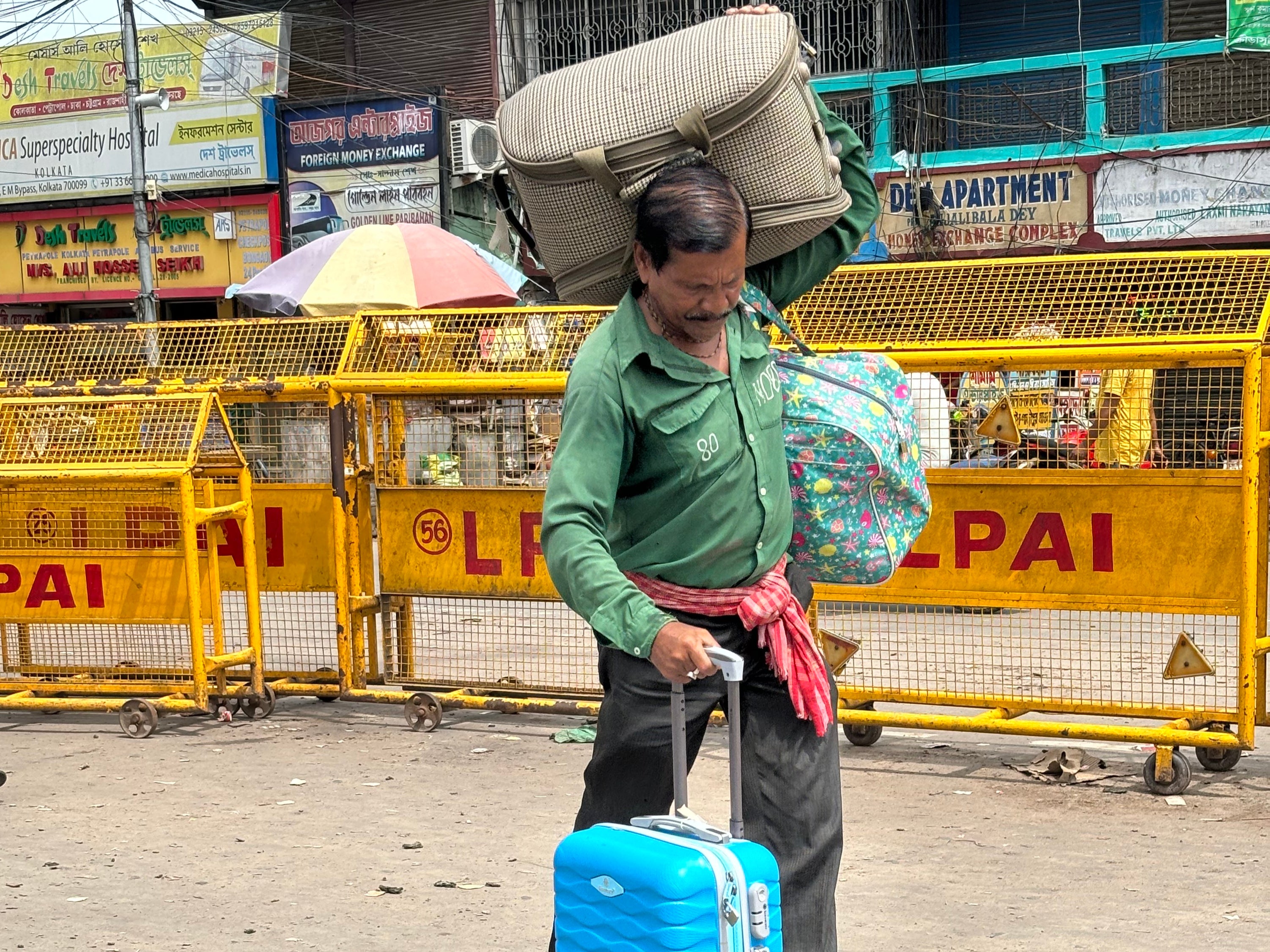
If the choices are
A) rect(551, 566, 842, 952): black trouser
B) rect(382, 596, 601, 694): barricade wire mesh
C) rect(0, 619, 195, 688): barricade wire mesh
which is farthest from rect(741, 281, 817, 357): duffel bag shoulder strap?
rect(0, 619, 195, 688): barricade wire mesh

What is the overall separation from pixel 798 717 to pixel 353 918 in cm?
201

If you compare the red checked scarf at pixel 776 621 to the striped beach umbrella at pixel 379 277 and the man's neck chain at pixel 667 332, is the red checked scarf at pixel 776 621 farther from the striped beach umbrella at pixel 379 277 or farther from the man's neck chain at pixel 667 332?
the striped beach umbrella at pixel 379 277

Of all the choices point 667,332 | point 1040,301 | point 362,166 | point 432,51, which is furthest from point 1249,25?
point 667,332

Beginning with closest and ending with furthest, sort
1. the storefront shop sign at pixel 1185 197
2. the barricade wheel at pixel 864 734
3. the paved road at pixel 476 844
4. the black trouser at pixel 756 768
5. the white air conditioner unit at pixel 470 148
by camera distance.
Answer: the black trouser at pixel 756 768 < the paved road at pixel 476 844 < the barricade wheel at pixel 864 734 < the storefront shop sign at pixel 1185 197 < the white air conditioner unit at pixel 470 148

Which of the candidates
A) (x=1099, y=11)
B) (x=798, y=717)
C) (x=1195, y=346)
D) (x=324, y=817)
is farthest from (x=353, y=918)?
(x=1099, y=11)

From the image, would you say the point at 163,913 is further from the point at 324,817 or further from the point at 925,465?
the point at 925,465

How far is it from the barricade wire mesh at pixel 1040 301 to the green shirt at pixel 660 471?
3224mm

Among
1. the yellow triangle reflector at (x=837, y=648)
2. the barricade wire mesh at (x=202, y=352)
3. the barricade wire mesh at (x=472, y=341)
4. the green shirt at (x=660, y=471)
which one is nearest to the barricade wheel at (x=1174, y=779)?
the yellow triangle reflector at (x=837, y=648)

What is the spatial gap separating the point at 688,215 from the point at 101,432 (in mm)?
5078

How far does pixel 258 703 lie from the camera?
7.12 metres

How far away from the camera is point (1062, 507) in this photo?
572cm

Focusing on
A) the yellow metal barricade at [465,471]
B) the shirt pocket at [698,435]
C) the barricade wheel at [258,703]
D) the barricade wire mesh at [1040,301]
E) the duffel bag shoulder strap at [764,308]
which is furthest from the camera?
the barricade wheel at [258,703]

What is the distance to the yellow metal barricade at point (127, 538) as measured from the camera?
6844 millimetres

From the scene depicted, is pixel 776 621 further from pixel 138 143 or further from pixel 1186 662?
pixel 138 143
